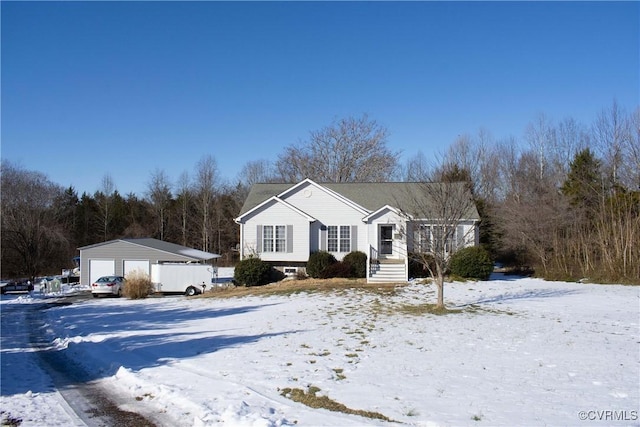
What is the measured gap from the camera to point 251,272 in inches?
1081

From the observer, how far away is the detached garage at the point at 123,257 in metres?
36.8

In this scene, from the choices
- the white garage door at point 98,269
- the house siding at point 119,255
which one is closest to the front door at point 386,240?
the house siding at point 119,255

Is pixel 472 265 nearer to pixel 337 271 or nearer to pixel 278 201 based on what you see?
pixel 337 271

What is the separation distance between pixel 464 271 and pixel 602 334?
42.4ft

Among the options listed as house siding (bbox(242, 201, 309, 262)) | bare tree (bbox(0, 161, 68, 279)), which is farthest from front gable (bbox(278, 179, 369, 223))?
bare tree (bbox(0, 161, 68, 279))

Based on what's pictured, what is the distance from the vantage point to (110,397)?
8.52 meters

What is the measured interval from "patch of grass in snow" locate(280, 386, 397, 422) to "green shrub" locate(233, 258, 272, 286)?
19486mm

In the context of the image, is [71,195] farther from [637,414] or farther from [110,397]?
[637,414]

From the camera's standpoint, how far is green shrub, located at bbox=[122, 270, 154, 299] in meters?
26.9

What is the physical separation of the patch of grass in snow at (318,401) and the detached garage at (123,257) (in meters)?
29.3

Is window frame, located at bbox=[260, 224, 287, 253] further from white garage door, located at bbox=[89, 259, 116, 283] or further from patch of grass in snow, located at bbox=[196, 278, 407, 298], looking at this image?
white garage door, located at bbox=[89, 259, 116, 283]

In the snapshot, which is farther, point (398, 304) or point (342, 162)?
point (342, 162)

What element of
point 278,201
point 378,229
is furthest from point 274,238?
point 378,229

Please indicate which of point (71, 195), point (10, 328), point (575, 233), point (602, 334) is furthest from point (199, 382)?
point (71, 195)
